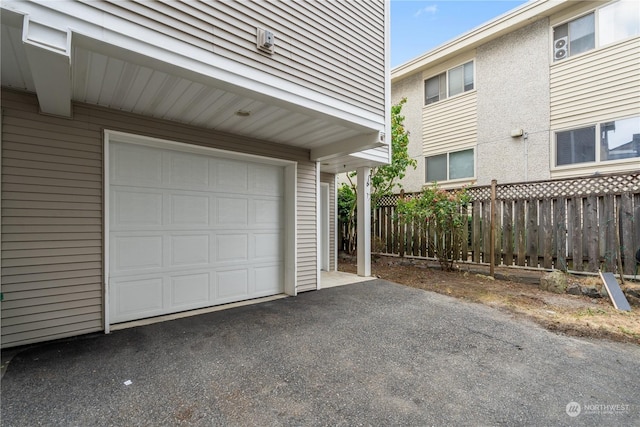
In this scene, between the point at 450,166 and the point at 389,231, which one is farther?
the point at 450,166

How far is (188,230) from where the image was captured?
4301mm

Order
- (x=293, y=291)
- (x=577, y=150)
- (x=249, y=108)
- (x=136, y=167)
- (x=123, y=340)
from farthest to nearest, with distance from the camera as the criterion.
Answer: (x=577, y=150)
(x=293, y=291)
(x=136, y=167)
(x=249, y=108)
(x=123, y=340)

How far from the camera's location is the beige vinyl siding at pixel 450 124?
8570 millimetres

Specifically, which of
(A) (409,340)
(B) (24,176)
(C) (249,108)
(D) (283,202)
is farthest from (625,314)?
(B) (24,176)

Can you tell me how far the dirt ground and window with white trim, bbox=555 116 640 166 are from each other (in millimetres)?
3520

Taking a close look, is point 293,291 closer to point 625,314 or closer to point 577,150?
point 625,314

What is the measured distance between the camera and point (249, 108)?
3594 millimetres

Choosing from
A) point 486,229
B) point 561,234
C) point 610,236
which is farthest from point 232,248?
point 610,236

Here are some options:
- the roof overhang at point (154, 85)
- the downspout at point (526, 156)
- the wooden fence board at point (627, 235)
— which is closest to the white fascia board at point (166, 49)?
the roof overhang at point (154, 85)

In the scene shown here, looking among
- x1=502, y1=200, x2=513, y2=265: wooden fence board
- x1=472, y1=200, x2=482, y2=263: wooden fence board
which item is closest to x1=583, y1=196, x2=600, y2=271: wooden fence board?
x1=502, y1=200, x2=513, y2=265: wooden fence board

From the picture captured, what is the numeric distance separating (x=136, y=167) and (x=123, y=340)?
84.2 inches

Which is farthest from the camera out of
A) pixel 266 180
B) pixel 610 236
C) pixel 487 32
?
pixel 487 32

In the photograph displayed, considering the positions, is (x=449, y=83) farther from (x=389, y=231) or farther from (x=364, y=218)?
(x=364, y=218)

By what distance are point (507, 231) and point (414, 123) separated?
5.28 metres
